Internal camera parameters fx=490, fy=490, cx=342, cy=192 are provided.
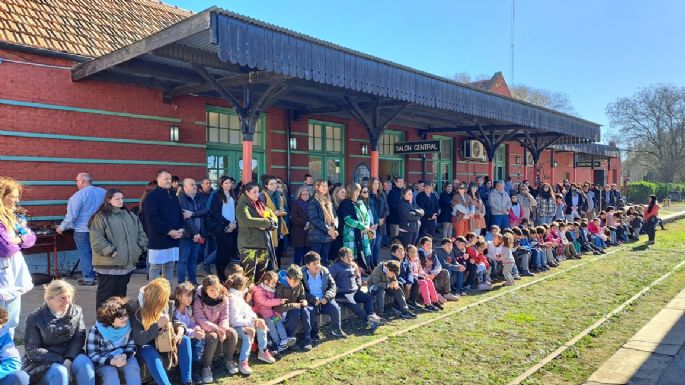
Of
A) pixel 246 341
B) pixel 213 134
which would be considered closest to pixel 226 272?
pixel 246 341

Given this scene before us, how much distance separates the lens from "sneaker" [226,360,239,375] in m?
4.58

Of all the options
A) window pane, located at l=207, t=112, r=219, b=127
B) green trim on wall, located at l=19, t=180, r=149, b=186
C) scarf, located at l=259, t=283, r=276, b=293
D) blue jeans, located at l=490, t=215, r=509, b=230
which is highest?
window pane, located at l=207, t=112, r=219, b=127

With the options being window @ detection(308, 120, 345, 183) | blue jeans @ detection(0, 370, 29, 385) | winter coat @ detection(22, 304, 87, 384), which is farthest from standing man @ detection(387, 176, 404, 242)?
blue jeans @ detection(0, 370, 29, 385)

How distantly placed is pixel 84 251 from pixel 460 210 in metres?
7.04

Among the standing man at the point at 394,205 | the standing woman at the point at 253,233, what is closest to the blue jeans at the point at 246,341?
the standing woman at the point at 253,233

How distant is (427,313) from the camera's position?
6.82m

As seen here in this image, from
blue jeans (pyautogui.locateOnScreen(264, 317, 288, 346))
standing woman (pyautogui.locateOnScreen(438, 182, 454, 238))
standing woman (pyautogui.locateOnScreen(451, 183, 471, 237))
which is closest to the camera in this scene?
blue jeans (pyautogui.locateOnScreen(264, 317, 288, 346))

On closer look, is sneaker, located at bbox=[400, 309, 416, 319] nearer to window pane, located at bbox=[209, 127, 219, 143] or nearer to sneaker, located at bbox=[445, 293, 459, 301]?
sneaker, located at bbox=[445, 293, 459, 301]

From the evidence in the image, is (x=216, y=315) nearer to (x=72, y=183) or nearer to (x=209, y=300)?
(x=209, y=300)

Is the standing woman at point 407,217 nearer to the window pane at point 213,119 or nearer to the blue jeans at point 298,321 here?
the blue jeans at point 298,321

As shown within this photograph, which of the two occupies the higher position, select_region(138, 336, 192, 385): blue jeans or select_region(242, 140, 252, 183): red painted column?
select_region(242, 140, 252, 183): red painted column

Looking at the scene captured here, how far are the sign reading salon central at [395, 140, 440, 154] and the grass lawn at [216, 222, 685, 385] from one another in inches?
185

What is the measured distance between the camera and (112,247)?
4.79 metres

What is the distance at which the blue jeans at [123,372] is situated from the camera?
3.74 meters
